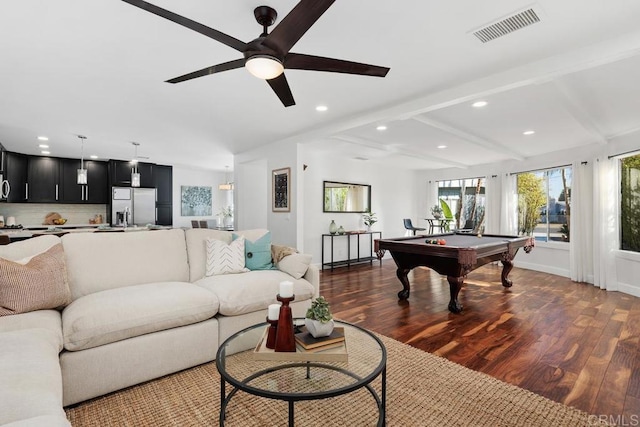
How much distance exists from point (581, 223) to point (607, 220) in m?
0.58

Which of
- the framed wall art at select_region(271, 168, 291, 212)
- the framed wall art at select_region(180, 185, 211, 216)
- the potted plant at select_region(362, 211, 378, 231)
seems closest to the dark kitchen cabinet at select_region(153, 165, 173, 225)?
the framed wall art at select_region(180, 185, 211, 216)

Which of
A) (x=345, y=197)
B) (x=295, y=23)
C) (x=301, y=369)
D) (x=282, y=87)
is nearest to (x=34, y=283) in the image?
(x=301, y=369)

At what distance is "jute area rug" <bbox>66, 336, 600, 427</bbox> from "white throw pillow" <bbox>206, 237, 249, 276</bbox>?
0.97 m

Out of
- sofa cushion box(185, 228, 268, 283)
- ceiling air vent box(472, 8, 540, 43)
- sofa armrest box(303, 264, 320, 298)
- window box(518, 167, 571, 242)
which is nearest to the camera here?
ceiling air vent box(472, 8, 540, 43)

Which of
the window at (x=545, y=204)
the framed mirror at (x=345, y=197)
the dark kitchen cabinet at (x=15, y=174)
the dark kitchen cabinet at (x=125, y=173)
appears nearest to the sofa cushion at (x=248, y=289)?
the framed mirror at (x=345, y=197)

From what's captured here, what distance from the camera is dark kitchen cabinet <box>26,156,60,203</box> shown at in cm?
674

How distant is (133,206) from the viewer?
7.64 m

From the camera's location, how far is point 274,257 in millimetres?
3256

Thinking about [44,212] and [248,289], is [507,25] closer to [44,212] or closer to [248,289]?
[248,289]

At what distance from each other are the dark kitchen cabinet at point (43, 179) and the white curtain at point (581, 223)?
34.7 feet

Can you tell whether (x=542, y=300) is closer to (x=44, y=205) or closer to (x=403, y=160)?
(x=403, y=160)

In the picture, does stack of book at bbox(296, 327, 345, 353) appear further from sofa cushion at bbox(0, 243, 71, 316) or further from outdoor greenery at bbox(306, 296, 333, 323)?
sofa cushion at bbox(0, 243, 71, 316)

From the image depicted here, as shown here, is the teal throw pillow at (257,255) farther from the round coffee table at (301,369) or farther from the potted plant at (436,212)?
the potted plant at (436,212)

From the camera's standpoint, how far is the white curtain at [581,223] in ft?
17.3
